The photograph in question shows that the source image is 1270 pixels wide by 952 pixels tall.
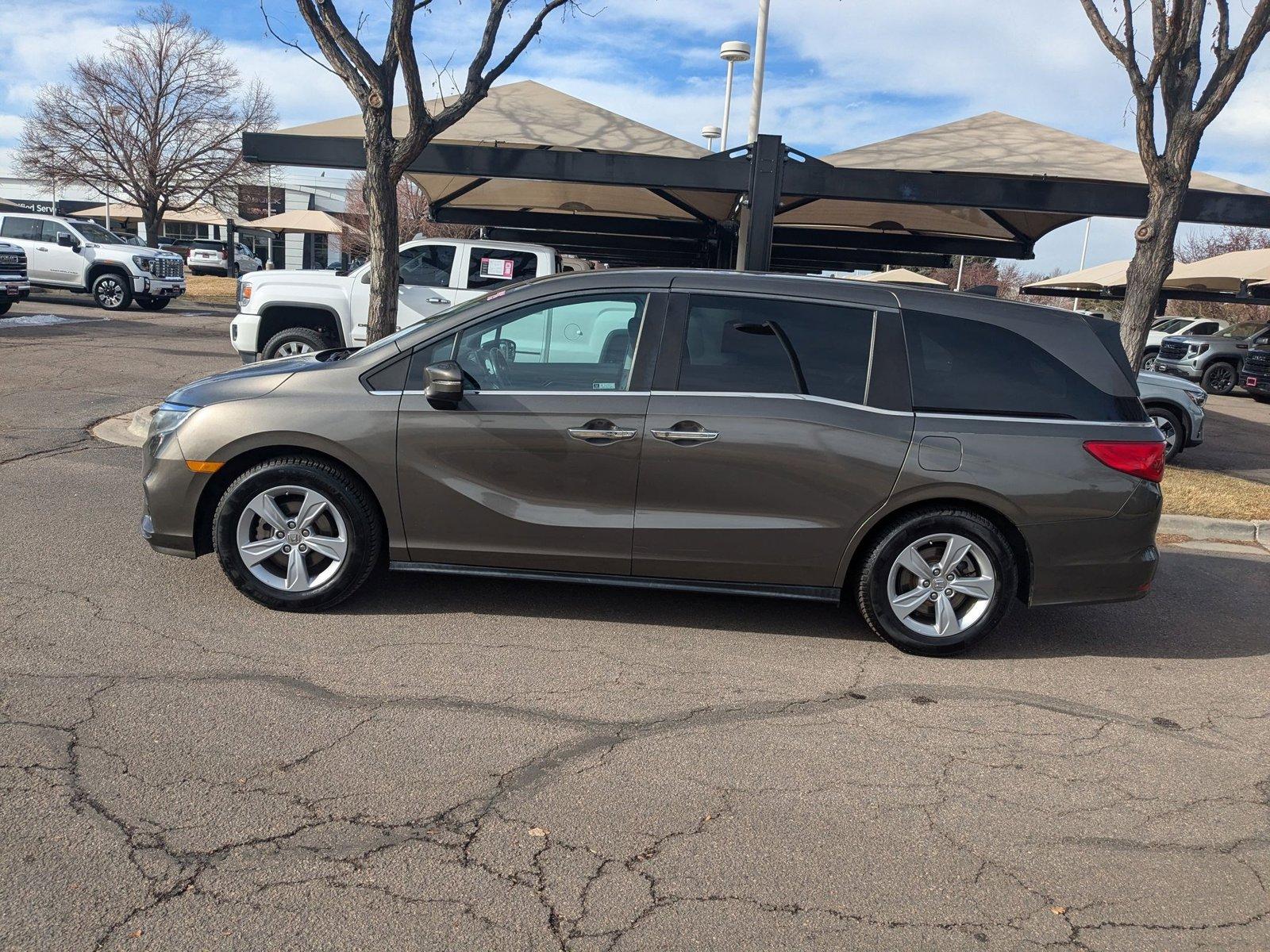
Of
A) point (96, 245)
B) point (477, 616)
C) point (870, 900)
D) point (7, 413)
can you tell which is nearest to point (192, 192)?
point (96, 245)

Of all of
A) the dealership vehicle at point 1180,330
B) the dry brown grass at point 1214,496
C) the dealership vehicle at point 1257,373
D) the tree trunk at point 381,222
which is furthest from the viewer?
the dealership vehicle at point 1180,330

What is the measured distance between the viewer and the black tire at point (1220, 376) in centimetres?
2445

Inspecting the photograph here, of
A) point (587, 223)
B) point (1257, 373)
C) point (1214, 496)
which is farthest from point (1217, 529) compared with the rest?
point (1257, 373)

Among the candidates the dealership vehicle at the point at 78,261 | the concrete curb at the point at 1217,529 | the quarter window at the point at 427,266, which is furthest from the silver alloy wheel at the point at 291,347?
the dealership vehicle at the point at 78,261

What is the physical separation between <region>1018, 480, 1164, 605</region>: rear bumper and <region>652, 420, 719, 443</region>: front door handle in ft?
5.19

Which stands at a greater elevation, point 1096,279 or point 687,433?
point 1096,279

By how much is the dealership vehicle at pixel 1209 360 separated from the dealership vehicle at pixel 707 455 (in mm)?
22280

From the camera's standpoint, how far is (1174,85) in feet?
31.6

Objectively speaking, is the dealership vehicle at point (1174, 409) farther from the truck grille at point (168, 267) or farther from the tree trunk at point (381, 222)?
the truck grille at point (168, 267)

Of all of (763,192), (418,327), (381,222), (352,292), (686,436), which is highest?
(763,192)

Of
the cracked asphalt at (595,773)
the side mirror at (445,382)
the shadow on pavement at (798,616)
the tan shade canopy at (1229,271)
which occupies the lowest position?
the cracked asphalt at (595,773)

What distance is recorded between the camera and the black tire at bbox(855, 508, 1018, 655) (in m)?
4.94

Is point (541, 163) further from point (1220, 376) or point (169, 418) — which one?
point (1220, 376)

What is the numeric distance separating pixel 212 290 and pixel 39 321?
17.4 m
